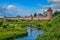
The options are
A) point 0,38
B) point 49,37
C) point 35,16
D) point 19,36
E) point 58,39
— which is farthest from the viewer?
point 35,16

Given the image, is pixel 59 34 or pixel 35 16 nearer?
pixel 59 34

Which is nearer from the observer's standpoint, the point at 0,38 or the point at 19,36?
the point at 0,38

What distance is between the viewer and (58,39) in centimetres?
2953

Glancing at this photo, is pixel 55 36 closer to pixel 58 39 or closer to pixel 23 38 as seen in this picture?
pixel 58 39

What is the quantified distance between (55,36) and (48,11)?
90.6m

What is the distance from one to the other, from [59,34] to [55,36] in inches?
22.4

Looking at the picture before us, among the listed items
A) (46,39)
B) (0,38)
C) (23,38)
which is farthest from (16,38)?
(46,39)

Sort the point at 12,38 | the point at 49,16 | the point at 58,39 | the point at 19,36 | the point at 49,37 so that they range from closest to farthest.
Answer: the point at 58,39, the point at 49,37, the point at 12,38, the point at 19,36, the point at 49,16

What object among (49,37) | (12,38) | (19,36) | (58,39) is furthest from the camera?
(19,36)

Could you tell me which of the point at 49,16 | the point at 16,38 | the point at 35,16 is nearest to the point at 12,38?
the point at 16,38

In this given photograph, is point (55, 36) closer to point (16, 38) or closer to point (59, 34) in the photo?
point (59, 34)

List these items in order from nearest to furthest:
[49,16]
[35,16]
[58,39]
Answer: [58,39]
[49,16]
[35,16]

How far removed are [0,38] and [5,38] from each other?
1.55 metres

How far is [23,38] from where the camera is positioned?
44219mm
